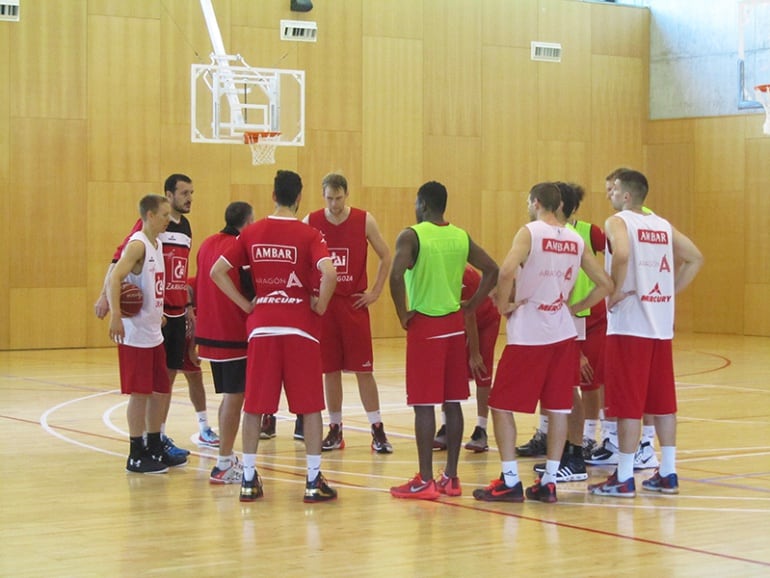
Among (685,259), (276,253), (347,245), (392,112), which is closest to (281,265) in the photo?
Answer: (276,253)

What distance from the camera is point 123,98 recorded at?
1742 cm

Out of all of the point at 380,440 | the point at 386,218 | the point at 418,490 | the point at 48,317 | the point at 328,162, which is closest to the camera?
the point at 418,490

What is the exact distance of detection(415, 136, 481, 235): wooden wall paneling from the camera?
780 inches

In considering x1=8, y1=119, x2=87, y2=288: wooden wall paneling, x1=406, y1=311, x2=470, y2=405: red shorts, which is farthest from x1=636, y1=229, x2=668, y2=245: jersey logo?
x1=8, y1=119, x2=87, y2=288: wooden wall paneling

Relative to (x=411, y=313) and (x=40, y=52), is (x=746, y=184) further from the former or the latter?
(x=411, y=313)

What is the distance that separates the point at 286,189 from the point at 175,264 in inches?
73.9

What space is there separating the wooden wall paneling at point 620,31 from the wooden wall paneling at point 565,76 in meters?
0.20

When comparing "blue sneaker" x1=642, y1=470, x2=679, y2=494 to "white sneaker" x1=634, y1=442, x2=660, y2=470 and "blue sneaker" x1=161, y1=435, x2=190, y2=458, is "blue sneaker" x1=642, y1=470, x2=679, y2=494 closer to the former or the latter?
"white sneaker" x1=634, y1=442, x2=660, y2=470

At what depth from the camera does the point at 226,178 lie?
59.3ft

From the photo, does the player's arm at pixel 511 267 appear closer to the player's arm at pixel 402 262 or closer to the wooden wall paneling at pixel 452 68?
the player's arm at pixel 402 262

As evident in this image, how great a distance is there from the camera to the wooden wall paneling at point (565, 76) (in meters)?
20.8

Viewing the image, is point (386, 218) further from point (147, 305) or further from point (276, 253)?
point (276, 253)

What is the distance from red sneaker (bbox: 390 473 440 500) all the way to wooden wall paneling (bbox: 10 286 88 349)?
11.3 metres

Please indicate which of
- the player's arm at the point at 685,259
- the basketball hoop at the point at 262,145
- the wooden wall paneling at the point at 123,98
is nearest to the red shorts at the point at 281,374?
the player's arm at the point at 685,259
